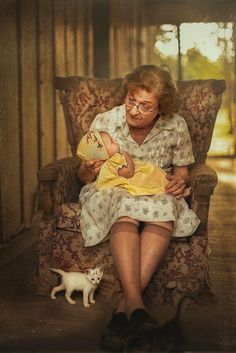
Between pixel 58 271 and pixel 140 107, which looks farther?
pixel 58 271

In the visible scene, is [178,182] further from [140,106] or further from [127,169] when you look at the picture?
[140,106]

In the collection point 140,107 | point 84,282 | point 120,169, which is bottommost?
point 84,282

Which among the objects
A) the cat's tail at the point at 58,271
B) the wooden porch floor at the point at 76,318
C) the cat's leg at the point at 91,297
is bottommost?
the wooden porch floor at the point at 76,318

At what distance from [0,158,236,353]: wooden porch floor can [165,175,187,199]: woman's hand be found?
0.64ft

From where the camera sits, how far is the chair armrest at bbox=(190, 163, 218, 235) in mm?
2297

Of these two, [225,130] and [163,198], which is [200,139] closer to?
[225,130]

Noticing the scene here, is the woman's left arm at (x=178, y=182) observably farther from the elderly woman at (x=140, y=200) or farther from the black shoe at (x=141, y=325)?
the black shoe at (x=141, y=325)

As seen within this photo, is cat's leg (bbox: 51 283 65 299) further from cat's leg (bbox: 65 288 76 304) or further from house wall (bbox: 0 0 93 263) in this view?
house wall (bbox: 0 0 93 263)

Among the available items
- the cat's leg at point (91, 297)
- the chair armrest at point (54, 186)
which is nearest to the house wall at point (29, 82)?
the chair armrest at point (54, 186)

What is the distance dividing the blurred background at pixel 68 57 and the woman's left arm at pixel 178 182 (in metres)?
0.23

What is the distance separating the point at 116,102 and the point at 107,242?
736mm

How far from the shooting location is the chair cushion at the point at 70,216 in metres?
2.41

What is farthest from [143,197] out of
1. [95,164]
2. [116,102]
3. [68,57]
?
[68,57]

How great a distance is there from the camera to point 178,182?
7.72 ft
